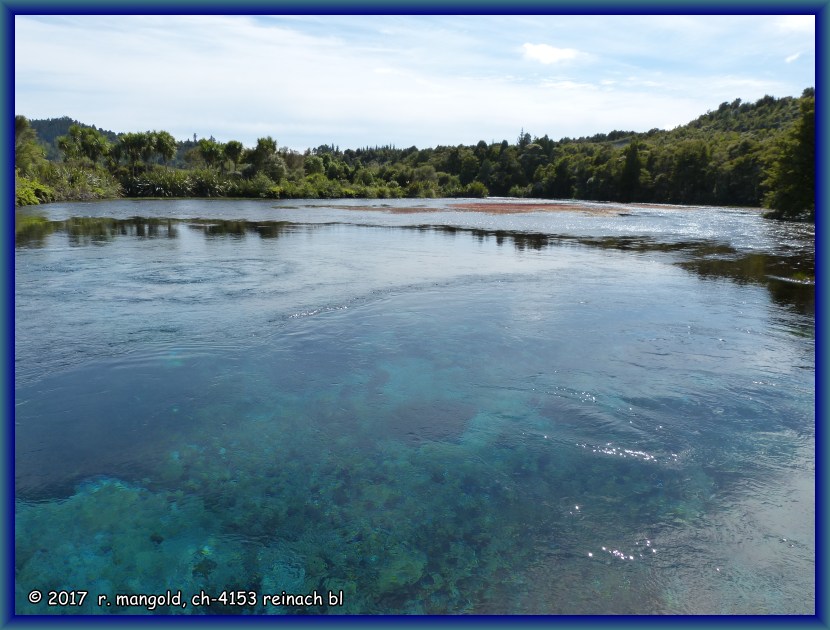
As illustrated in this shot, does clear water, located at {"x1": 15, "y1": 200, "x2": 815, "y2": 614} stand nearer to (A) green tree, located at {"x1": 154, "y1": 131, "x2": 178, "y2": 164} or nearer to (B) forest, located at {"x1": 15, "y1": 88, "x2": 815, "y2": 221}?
(B) forest, located at {"x1": 15, "y1": 88, "x2": 815, "y2": 221}

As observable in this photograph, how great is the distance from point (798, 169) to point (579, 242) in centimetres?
2716

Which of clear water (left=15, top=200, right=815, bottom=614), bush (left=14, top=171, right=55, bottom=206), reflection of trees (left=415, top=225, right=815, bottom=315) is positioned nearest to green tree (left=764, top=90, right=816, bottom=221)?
reflection of trees (left=415, top=225, right=815, bottom=315)

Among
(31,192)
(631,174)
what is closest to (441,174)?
(631,174)

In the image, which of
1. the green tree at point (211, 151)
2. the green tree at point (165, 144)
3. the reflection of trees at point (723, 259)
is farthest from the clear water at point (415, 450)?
the green tree at point (211, 151)

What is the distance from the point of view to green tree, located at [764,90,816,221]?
44550 mm

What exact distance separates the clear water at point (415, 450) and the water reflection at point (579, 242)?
5.26 m

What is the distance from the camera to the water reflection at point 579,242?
2098cm

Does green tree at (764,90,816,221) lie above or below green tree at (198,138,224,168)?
below

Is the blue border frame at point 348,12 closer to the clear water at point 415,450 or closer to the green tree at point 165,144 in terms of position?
the clear water at point 415,450

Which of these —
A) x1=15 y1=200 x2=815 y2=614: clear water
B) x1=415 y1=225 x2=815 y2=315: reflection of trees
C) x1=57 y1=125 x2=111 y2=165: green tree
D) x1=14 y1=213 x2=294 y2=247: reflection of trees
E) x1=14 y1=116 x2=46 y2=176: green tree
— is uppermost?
x1=57 y1=125 x2=111 y2=165: green tree

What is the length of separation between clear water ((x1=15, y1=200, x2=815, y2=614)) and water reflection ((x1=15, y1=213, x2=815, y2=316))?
526 centimetres

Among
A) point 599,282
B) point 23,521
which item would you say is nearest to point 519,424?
point 23,521

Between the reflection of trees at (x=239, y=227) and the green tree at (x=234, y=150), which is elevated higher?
the green tree at (x=234, y=150)

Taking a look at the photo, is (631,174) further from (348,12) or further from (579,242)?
(348,12)
